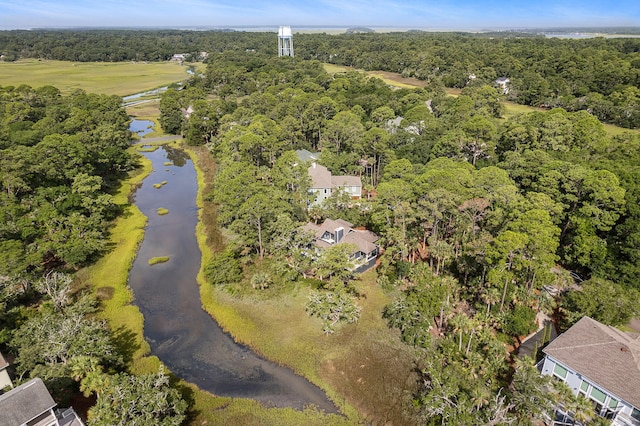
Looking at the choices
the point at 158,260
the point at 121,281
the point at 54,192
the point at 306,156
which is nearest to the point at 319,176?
the point at 306,156

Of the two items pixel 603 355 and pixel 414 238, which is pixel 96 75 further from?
pixel 603 355

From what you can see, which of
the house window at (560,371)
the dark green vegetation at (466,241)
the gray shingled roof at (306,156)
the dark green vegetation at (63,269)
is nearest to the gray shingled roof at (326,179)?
the dark green vegetation at (466,241)

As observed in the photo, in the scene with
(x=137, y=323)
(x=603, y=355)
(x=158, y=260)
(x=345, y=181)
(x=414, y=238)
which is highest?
(x=603, y=355)

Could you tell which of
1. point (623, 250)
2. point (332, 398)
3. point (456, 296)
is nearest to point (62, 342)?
point (332, 398)

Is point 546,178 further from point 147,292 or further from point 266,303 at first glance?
point 147,292

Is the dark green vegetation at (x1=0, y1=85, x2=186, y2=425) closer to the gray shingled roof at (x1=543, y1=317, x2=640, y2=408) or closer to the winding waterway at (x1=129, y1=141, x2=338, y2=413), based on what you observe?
the winding waterway at (x1=129, y1=141, x2=338, y2=413)

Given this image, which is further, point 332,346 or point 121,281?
point 121,281
